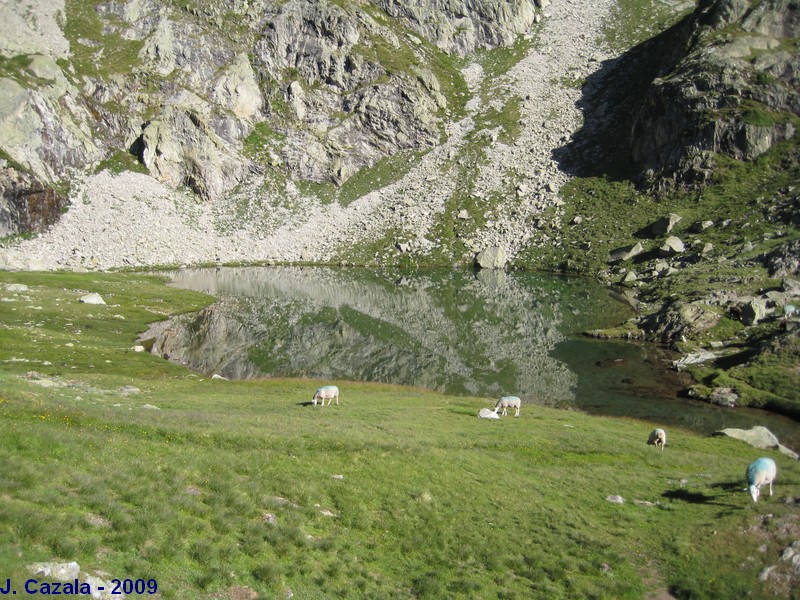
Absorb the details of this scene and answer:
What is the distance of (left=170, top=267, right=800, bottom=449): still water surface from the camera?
47125 mm

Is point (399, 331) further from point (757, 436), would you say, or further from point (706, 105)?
point (706, 105)

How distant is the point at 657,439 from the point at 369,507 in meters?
22.4

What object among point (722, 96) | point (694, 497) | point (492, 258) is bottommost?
point (694, 497)

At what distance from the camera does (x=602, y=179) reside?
5704 inches

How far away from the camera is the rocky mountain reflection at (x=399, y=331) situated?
54188 mm

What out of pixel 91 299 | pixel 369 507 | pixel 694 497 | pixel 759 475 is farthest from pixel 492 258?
pixel 369 507

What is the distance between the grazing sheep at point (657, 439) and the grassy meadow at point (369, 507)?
97 cm

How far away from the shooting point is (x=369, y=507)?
18438 mm

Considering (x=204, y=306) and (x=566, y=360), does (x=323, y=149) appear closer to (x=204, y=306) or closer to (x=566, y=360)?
(x=204, y=306)

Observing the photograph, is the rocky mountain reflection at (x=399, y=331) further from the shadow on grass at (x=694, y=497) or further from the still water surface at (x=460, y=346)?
the shadow on grass at (x=694, y=497)

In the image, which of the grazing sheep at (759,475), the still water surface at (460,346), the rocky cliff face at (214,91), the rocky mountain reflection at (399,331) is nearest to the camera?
the grazing sheep at (759,475)

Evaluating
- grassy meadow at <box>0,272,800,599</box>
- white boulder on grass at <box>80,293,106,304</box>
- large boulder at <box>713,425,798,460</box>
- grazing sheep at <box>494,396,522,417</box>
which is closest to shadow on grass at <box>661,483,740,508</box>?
grassy meadow at <box>0,272,800,599</box>

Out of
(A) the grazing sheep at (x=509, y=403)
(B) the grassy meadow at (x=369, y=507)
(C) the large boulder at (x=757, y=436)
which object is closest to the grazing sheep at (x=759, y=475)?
(B) the grassy meadow at (x=369, y=507)

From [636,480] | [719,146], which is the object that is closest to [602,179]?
[719,146]
